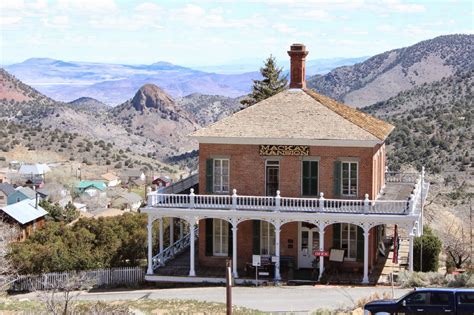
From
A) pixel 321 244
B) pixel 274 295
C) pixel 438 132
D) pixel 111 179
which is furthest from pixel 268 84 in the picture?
pixel 111 179

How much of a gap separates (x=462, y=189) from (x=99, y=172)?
227 feet

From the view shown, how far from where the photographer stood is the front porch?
35188mm

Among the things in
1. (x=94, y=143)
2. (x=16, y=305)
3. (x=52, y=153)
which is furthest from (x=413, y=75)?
(x=16, y=305)

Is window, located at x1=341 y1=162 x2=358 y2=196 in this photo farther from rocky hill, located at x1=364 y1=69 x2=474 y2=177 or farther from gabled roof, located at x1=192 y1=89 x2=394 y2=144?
rocky hill, located at x1=364 y1=69 x2=474 y2=177

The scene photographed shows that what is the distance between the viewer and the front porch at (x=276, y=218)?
35.2 meters

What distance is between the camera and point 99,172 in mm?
125812

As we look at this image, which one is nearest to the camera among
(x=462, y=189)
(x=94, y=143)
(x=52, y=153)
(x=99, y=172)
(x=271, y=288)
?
(x=271, y=288)

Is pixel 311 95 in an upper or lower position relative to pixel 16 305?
upper

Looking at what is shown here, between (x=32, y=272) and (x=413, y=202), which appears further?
(x=32, y=272)

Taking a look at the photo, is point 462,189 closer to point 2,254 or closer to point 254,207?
point 254,207

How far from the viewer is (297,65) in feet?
135

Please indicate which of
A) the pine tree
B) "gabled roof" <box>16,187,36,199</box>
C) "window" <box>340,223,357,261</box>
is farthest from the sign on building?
"gabled roof" <box>16,187,36,199</box>

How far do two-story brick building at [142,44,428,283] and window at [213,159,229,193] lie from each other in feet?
0.15

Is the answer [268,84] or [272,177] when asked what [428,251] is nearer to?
[272,177]
